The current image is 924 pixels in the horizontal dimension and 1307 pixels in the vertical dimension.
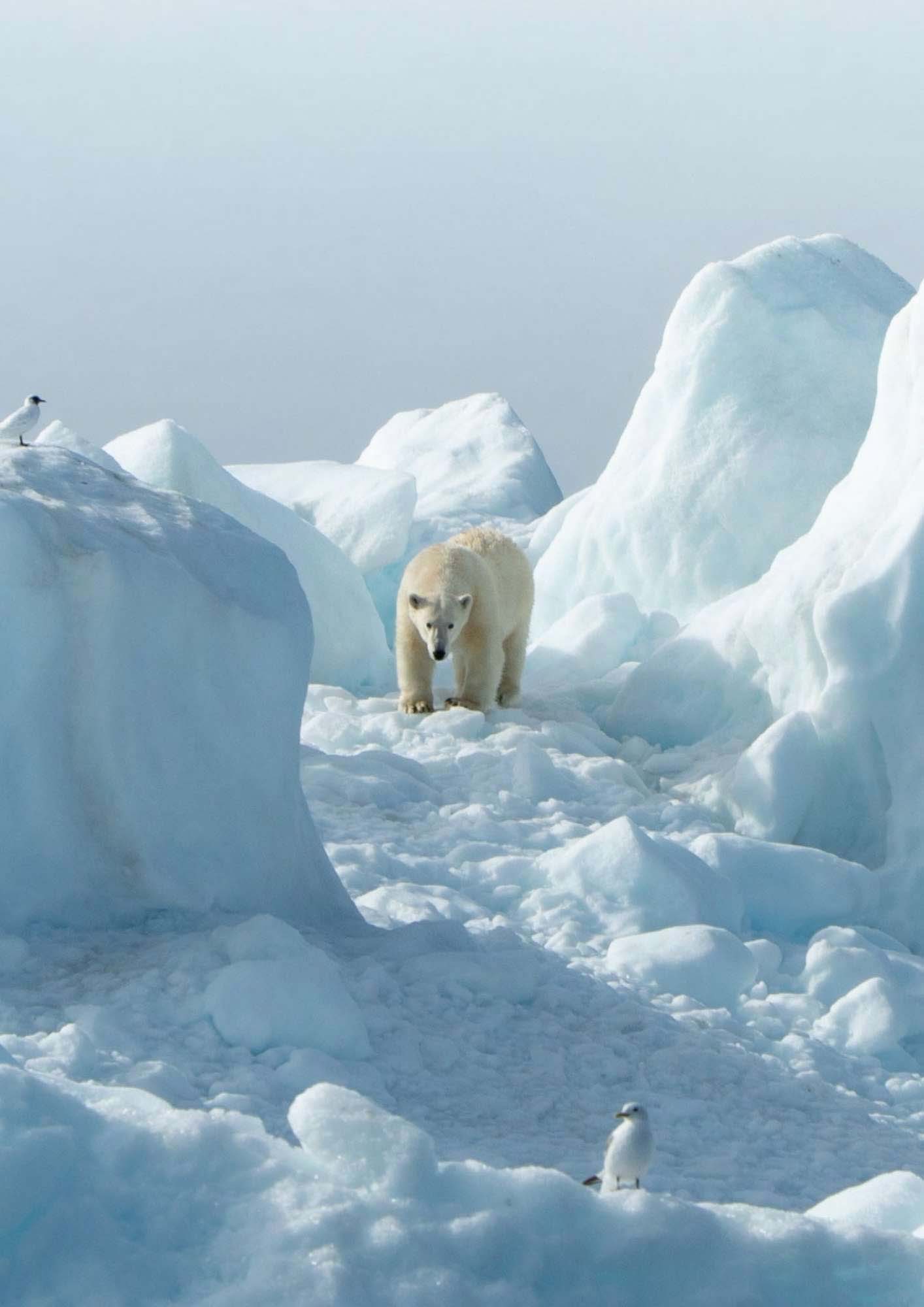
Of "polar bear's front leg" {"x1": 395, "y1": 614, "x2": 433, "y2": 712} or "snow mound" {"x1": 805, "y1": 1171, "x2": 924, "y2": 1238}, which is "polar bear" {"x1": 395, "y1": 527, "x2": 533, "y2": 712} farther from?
"snow mound" {"x1": 805, "y1": 1171, "x2": 924, "y2": 1238}

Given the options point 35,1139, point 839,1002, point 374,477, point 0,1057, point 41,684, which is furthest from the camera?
point 374,477

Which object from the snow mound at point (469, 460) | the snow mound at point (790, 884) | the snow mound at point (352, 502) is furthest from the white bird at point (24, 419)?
the snow mound at point (469, 460)

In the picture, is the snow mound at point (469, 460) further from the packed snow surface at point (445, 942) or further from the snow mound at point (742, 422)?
the packed snow surface at point (445, 942)

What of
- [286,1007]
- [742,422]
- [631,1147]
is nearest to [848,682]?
[742,422]

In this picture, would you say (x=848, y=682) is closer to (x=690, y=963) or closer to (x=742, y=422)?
(x=690, y=963)

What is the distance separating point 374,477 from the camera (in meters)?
12.5

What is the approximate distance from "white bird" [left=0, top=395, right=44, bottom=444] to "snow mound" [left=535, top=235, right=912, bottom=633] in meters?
5.51

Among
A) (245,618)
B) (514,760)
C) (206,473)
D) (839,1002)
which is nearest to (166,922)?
(245,618)

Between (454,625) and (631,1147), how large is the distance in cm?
531

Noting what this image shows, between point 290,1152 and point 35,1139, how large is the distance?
0.40 m

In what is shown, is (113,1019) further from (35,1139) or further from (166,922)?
(35,1139)

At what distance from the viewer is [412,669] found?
828 cm

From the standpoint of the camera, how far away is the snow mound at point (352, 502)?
11781mm

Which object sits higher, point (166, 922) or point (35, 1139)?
point (35, 1139)
